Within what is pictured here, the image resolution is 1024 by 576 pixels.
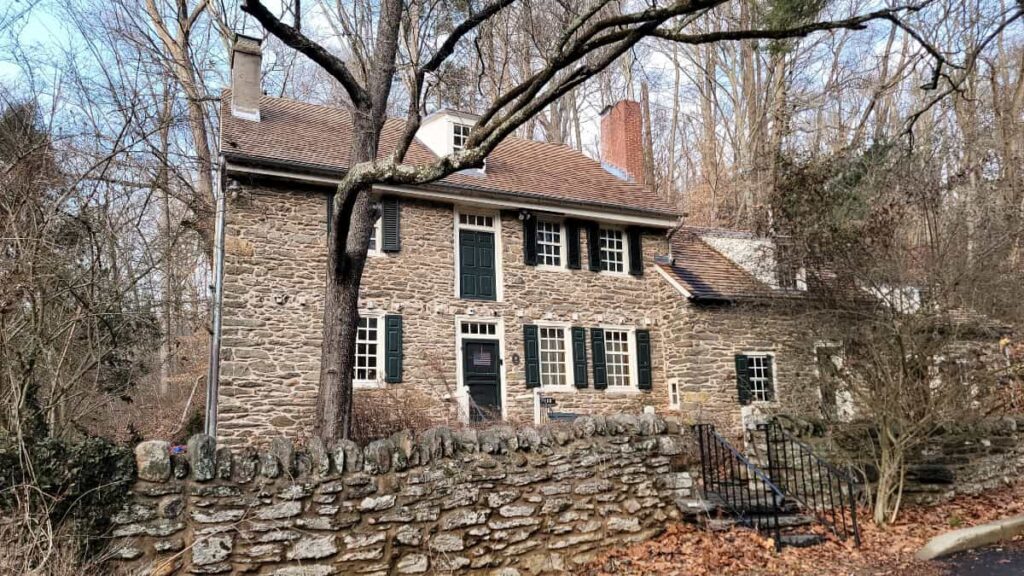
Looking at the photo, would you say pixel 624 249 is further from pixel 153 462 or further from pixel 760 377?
pixel 153 462

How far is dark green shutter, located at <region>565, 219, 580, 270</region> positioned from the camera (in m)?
15.5

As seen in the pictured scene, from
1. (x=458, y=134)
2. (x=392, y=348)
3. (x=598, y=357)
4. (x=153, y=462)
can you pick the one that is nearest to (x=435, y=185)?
(x=458, y=134)

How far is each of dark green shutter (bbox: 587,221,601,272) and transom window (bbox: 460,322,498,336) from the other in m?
2.78

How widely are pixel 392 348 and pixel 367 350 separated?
45 cm

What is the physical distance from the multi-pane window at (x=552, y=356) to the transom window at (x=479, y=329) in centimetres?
112

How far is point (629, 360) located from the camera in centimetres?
1579

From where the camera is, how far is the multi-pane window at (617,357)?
1553cm

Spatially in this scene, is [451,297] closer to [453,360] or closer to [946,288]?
[453,360]

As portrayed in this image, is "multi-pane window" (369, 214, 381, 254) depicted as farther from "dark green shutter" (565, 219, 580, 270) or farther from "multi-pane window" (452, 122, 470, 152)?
"dark green shutter" (565, 219, 580, 270)

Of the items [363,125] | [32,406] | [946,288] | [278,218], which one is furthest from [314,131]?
[946,288]

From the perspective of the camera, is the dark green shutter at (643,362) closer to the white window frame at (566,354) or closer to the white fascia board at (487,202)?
the white window frame at (566,354)

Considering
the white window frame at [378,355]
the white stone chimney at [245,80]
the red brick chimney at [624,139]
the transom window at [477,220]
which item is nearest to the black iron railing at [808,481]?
the white window frame at [378,355]

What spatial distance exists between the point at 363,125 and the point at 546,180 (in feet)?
27.1

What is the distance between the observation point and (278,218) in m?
12.7
